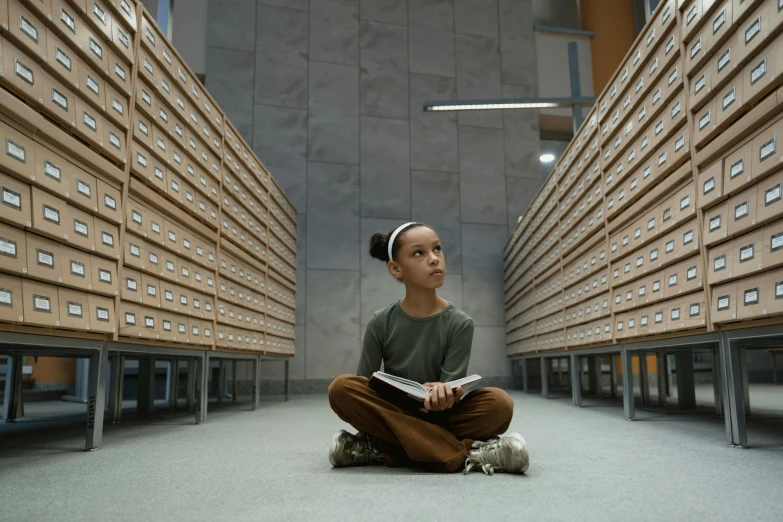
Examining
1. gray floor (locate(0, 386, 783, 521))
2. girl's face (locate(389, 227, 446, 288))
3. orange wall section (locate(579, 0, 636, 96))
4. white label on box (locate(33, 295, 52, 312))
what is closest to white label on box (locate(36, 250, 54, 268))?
white label on box (locate(33, 295, 52, 312))

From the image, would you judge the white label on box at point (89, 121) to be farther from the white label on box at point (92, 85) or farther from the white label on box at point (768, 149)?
the white label on box at point (768, 149)

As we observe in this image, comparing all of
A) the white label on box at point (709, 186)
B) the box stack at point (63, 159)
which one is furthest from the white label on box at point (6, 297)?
the white label on box at point (709, 186)

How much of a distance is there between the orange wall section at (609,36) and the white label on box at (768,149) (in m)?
7.84

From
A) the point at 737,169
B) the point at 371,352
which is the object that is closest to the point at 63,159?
the point at 371,352

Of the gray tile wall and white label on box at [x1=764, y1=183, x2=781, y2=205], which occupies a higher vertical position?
the gray tile wall

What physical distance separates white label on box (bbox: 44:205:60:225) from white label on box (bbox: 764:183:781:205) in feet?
9.58

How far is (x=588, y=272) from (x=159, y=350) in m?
3.30

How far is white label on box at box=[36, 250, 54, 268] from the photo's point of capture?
2.30 m

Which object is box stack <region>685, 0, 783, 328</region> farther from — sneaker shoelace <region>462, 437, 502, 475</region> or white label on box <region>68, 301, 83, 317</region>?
white label on box <region>68, 301, 83, 317</region>

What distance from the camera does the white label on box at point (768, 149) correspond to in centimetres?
222

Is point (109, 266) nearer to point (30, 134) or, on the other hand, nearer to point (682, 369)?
point (30, 134)

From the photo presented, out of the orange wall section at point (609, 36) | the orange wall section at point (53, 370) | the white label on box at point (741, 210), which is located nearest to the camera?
the white label on box at point (741, 210)

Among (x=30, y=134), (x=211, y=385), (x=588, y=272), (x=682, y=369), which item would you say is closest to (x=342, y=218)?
(x=211, y=385)

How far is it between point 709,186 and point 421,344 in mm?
1619
